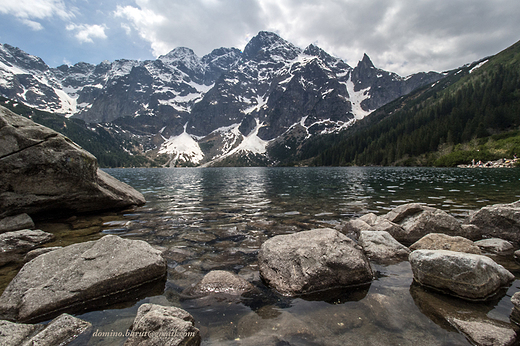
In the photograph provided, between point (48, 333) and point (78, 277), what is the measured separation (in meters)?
2.33

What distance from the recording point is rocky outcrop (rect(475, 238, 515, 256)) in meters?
9.12

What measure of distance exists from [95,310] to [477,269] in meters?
10.1

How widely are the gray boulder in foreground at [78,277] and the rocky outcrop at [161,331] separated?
8.77ft

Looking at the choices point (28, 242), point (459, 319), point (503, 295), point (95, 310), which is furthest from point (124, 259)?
point (503, 295)

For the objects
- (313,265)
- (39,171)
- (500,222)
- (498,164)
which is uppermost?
(498,164)

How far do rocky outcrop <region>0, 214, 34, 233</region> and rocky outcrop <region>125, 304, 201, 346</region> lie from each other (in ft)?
42.1

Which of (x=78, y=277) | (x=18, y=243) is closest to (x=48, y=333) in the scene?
(x=78, y=277)

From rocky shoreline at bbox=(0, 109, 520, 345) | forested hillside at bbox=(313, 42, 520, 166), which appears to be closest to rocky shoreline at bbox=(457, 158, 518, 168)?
forested hillside at bbox=(313, 42, 520, 166)

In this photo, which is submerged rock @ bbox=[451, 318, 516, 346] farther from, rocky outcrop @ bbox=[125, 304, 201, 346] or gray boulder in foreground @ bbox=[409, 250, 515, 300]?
rocky outcrop @ bbox=[125, 304, 201, 346]

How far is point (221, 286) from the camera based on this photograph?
6656mm

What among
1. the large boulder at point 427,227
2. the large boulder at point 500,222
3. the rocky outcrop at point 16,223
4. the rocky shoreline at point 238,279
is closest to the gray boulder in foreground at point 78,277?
the rocky shoreline at point 238,279

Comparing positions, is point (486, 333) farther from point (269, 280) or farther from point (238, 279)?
point (238, 279)

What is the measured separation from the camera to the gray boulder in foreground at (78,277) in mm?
5492

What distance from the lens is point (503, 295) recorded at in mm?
5930
